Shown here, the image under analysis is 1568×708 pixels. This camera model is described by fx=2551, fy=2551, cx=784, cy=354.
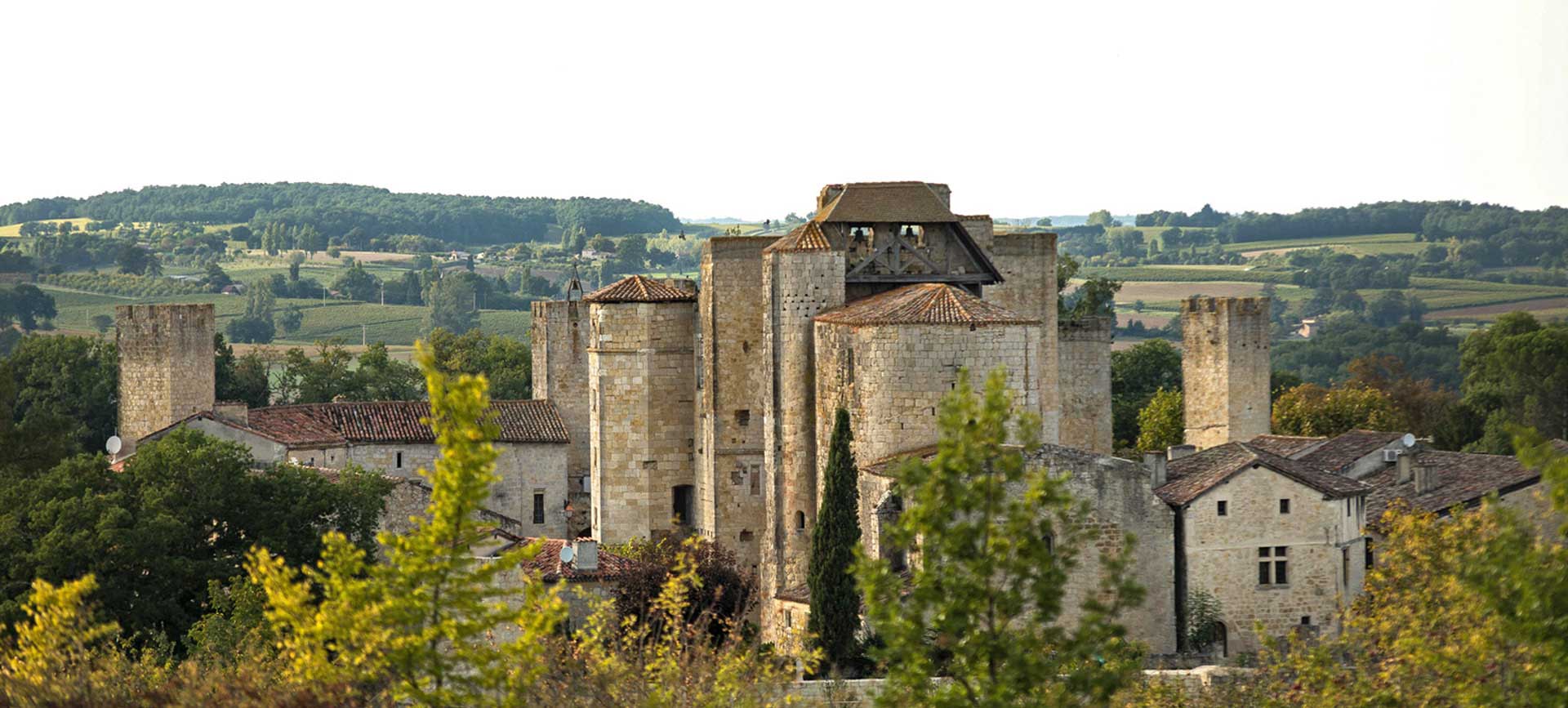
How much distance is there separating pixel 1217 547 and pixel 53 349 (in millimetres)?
49064

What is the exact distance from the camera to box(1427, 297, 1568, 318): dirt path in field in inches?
5861

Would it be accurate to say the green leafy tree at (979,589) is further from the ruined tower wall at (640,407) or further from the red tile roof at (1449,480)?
the ruined tower wall at (640,407)

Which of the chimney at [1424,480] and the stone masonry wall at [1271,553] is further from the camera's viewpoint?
the chimney at [1424,480]

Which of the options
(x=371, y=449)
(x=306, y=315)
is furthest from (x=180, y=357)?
(x=306, y=315)

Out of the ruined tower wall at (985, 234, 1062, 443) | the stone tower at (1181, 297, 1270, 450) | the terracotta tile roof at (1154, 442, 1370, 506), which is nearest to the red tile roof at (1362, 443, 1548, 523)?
the terracotta tile roof at (1154, 442, 1370, 506)

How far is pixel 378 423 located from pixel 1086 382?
18517mm

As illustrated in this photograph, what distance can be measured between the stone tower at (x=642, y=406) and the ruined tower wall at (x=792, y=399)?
6080 millimetres

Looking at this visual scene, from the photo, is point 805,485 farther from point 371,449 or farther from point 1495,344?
point 1495,344

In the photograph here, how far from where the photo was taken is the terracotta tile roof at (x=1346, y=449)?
5072cm

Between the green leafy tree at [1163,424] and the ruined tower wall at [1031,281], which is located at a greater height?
the ruined tower wall at [1031,281]

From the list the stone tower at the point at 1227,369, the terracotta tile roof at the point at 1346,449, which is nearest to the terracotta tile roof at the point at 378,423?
the stone tower at the point at 1227,369

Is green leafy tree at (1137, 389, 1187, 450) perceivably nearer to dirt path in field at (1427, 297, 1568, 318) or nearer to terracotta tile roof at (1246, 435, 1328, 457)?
terracotta tile roof at (1246, 435, 1328, 457)

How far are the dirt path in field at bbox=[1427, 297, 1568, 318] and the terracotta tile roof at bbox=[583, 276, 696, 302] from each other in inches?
4037

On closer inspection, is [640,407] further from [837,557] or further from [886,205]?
[837,557]
